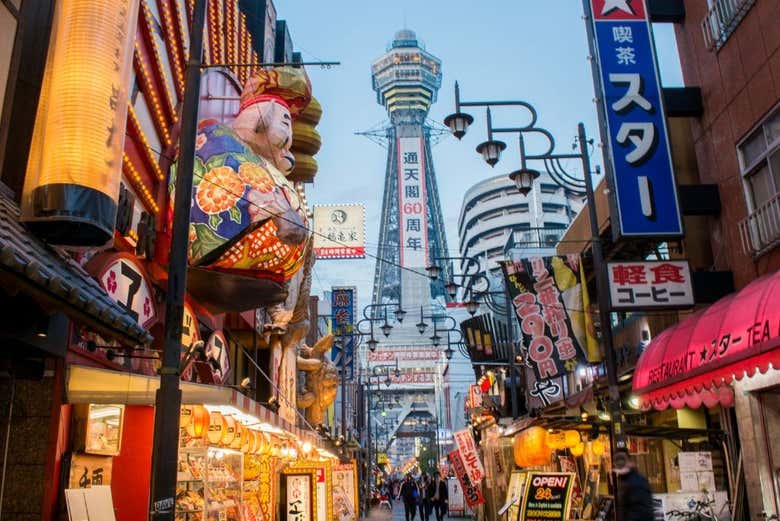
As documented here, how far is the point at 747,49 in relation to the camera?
12125 mm

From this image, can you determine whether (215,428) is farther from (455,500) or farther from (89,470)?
(455,500)

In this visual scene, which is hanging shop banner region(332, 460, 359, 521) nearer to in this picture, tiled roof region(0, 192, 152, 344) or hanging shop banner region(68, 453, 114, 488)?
hanging shop banner region(68, 453, 114, 488)

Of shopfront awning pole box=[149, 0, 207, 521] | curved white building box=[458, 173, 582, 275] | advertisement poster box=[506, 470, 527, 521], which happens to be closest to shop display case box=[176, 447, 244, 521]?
shopfront awning pole box=[149, 0, 207, 521]

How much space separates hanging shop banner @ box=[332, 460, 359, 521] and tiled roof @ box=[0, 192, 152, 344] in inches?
670

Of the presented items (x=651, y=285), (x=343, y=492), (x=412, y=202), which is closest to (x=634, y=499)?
(x=651, y=285)

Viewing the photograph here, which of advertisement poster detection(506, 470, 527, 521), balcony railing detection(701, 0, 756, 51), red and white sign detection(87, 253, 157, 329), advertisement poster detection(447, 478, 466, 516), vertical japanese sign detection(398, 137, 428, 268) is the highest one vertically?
vertical japanese sign detection(398, 137, 428, 268)

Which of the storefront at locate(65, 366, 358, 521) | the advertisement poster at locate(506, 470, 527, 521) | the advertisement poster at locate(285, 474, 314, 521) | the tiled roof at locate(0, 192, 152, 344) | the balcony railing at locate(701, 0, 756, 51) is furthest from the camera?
the advertisement poster at locate(285, 474, 314, 521)

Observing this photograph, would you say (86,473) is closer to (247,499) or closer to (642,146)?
(247,499)

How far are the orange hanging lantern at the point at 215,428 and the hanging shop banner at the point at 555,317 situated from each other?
870 cm

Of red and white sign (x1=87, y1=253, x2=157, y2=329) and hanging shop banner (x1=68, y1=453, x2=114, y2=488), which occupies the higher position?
red and white sign (x1=87, y1=253, x2=157, y2=329)

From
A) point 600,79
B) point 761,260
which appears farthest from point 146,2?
point 761,260

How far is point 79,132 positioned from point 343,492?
19.8 meters

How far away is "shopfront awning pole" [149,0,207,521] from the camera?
664 centimetres

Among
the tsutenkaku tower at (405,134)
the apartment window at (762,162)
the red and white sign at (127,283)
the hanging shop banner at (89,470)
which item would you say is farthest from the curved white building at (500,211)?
the hanging shop banner at (89,470)
